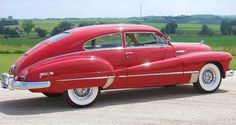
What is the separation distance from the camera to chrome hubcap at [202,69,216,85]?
31.3 ft

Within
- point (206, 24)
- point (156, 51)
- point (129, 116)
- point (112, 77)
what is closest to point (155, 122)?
point (129, 116)

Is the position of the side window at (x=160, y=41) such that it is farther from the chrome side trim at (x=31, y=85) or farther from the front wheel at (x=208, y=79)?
the chrome side trim at (x=31, y=85)

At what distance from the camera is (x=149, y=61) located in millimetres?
8859

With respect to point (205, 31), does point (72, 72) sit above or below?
above

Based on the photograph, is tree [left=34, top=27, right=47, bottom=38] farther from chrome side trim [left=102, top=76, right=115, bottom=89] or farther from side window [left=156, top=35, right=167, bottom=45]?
chrome side trim [left=102, top=76, right=115, bottom=89]

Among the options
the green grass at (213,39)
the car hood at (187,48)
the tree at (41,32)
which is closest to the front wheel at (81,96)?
the car hood at (187,48)

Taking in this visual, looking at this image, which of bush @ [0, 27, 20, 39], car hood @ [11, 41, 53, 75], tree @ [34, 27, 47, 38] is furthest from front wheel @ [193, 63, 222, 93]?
bush @ [0, 27, 20, 39]

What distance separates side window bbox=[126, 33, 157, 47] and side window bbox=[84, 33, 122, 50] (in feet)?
0.80

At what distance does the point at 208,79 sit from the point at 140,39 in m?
1.74

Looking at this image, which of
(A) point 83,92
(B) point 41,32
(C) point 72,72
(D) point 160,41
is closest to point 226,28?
(B) point 41,32

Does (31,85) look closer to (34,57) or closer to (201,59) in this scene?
(34,57)

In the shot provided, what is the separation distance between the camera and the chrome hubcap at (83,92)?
8.16 metres

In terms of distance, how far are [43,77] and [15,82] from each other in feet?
1.81

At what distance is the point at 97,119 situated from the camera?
721 centimetres
